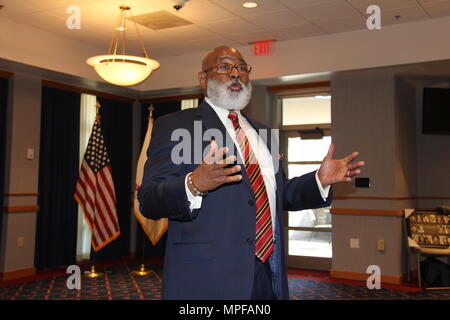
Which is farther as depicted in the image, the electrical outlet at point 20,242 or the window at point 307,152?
the window at point 307,152

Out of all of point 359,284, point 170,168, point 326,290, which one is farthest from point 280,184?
point 359,284

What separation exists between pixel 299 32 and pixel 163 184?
5036mm

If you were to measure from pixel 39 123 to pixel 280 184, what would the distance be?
5638 millimetres

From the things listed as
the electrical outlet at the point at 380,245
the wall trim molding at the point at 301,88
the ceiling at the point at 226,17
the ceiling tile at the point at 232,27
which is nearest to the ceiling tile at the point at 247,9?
the ceiling at the point at 226,17

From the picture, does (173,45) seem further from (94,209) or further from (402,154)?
(402,154)

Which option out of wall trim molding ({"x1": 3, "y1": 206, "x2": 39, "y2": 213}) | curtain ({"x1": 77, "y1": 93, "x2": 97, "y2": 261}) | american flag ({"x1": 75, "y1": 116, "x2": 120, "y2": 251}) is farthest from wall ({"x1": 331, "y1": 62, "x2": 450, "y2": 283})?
wall trim molding ({"x1": 3, "y1": 206, "x2": 39, "y2": 213})

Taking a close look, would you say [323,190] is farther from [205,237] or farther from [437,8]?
[437,8]

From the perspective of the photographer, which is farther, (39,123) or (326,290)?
(39,123)

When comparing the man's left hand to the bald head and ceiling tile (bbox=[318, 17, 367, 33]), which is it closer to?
the bald head

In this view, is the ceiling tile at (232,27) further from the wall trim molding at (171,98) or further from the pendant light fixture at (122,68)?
the wall trim molding at (171,98)

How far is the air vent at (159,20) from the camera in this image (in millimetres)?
5461

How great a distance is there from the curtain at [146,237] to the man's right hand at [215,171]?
661 cm

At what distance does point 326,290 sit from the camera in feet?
18.7

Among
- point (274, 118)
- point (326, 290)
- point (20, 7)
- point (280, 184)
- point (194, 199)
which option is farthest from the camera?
point (274, 118)
